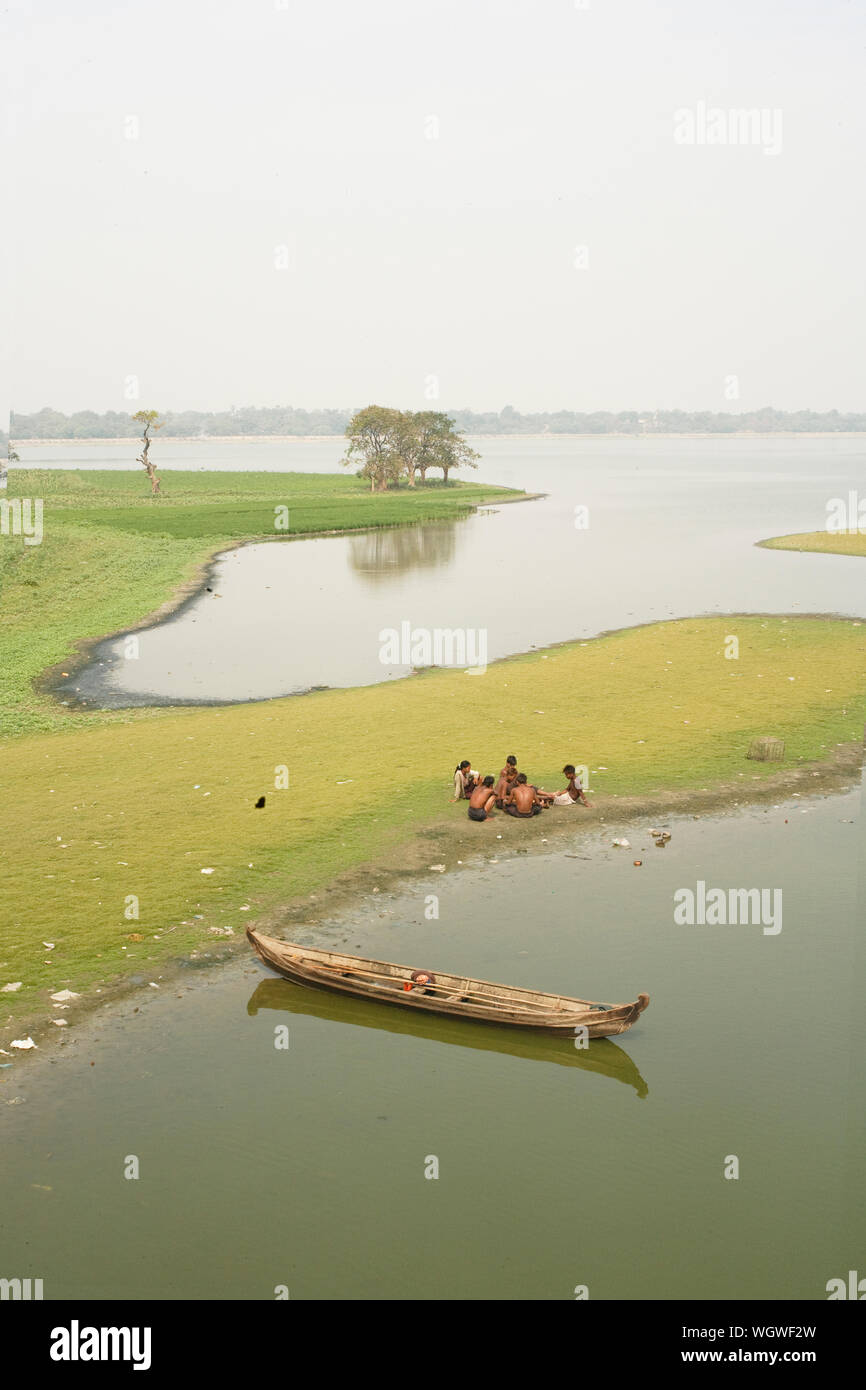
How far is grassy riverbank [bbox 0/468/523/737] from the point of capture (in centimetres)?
3856

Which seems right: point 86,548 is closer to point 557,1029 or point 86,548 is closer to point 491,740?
point 491,740

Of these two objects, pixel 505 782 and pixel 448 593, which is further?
pixel 448 593

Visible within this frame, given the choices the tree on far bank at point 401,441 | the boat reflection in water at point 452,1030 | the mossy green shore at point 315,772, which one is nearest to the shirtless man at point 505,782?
the mossy green shore at point 315,772

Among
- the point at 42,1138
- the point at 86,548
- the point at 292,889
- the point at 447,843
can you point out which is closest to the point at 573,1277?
the point at 42,1138

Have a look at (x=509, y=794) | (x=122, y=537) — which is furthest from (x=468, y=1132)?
(x=122, y=537)

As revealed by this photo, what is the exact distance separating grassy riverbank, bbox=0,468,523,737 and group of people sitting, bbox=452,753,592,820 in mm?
11381

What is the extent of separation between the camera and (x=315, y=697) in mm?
32719

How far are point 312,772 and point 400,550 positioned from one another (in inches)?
1931

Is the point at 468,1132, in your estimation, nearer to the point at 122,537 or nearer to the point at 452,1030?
the point at 452,1030

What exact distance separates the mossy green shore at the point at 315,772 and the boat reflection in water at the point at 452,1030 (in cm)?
171

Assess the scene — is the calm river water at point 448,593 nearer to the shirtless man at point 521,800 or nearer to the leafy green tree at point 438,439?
the shirtless man at point 521,800

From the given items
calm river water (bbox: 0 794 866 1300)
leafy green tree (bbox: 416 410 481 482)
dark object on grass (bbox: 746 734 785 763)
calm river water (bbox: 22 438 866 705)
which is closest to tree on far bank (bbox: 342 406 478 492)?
leafy green tree (bbox: 416 410 481 482)

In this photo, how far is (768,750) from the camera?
25.1 meters

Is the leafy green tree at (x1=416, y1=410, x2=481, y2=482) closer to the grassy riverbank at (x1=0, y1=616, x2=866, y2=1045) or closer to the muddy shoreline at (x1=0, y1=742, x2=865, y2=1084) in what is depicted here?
the grassy riverbank at (x1=0, y1=616, x2=866, y2=1045)
